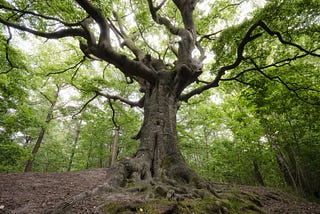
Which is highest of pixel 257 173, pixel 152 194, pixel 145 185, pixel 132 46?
pixel 132 46

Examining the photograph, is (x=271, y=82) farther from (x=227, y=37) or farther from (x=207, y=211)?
(x=207, y=211)

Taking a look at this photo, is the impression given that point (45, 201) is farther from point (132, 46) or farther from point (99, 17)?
point (132, 46)

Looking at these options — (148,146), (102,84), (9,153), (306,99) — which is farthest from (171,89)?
(9,153)

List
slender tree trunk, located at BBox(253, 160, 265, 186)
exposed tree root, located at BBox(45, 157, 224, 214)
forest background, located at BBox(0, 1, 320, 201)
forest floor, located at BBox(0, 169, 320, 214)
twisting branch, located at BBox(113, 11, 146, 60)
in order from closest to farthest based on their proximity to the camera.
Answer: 1. forest floor, located at BBox(0, 169, 320, 214)
2. exposed tree root, located at BBox(45, 157, 224, 214)
3. forest background, located at BBox(0, 1, 320, 201)
4. twisting branch, located at BBox(113, 11, 146, 60)
5. slender tree trunk, located at BBox(253, 160, 265, 186)

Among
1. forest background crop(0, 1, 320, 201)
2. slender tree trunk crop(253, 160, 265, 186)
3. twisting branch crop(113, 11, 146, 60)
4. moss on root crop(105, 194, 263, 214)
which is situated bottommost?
moss on root crop(105, 194, 263, 214)

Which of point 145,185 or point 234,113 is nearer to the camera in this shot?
point 145,185

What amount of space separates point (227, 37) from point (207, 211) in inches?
180

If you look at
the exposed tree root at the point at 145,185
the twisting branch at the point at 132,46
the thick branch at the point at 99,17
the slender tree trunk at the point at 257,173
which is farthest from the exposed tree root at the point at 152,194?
the slender tree trunk at the point at 257,173

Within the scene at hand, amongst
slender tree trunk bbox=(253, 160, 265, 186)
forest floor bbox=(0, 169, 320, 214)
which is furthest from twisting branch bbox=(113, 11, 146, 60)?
slender tree trunk bbox=(253, 160, 265, 186)

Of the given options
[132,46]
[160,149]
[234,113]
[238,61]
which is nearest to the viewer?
[160,149]

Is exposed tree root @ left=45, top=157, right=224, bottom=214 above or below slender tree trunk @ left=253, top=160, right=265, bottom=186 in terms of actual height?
below

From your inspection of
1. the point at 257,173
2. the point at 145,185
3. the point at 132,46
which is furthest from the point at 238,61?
the point at 257,173

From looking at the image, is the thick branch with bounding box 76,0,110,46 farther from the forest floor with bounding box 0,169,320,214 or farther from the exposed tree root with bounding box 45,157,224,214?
the forest floor with bounding box 0,169,320,214

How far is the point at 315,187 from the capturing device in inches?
196
